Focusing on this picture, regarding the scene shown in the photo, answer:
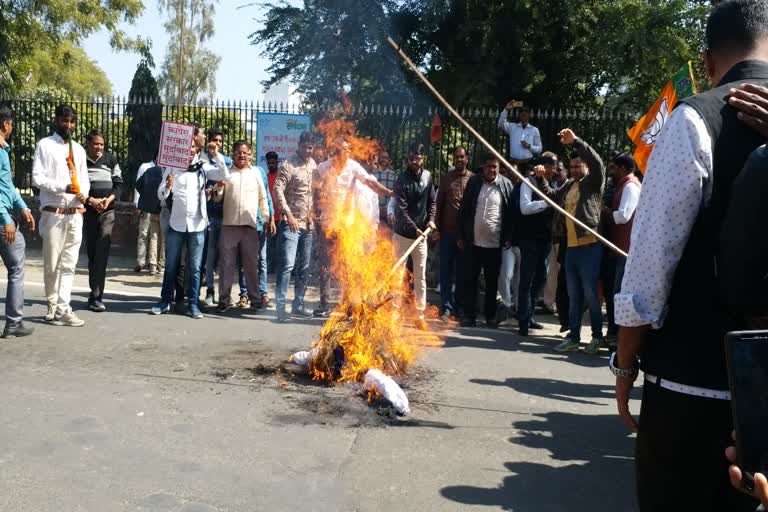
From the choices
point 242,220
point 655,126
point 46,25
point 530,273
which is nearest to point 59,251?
point 242,220

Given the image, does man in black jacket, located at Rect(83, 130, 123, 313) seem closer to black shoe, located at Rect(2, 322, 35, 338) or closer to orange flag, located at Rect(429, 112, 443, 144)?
black shoe, located at Rect(2, 322, 35, 338)

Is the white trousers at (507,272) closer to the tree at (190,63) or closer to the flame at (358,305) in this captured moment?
the flame at (358,305)

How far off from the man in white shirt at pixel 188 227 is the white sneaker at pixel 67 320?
1.15 m

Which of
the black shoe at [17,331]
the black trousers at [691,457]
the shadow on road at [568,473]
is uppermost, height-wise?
the black trousers at [691,457]

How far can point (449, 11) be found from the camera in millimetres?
17516

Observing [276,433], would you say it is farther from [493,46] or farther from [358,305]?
[493,46]

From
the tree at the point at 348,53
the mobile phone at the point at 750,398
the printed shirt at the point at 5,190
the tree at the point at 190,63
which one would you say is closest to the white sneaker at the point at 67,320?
the printed shirt at the point at 5,190

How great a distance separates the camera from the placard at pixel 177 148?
1003cm

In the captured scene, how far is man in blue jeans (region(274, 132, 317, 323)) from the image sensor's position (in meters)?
9.89

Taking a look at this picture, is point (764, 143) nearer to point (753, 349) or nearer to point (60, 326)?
point (753, 349)

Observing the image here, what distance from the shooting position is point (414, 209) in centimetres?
1044

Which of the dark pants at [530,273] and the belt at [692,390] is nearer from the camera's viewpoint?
the belt at [692,390]

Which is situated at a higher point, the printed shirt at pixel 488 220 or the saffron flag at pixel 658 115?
the saffron flag at pixel 658 115

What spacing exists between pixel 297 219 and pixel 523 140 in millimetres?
4909
